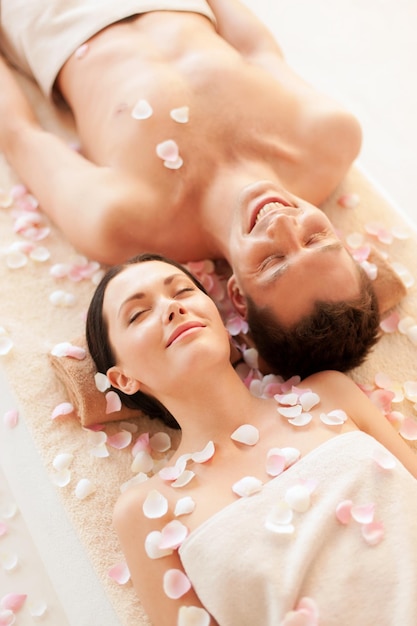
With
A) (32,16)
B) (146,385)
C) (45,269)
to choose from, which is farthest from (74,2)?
(146,385)

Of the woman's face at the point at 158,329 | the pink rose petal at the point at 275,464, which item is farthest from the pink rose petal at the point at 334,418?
Answer: the woman's face at the point at 158,329

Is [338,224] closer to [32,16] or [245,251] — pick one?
[245,251]

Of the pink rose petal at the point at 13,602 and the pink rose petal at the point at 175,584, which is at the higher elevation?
the pink rose petal at the point at 175,584

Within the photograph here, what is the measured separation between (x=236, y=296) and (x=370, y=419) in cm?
43

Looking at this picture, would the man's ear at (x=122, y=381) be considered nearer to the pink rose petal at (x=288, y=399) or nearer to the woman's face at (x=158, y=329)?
the woman's face at (x=158, y=329)

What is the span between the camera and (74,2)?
208cm

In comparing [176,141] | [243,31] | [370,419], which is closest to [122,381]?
[370,419]

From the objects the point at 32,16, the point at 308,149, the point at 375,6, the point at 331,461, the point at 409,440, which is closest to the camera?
the point at 331,461

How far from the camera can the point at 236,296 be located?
1787mm

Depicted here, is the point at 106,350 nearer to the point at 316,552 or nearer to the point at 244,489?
the point at 244,489

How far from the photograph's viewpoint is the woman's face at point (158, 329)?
1.51 metres

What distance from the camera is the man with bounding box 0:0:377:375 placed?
1.71m

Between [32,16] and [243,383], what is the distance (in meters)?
1.21

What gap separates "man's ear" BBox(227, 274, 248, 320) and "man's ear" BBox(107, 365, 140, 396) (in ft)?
1.07
